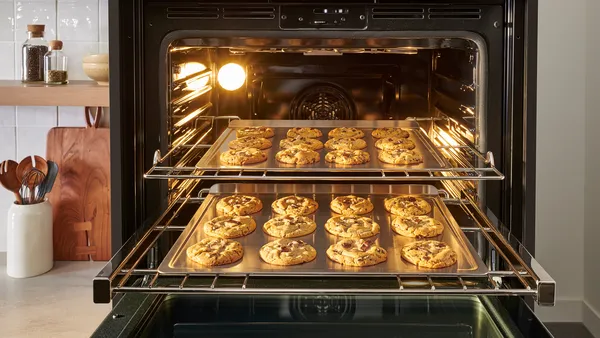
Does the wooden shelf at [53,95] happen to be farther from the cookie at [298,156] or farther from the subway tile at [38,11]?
the cookie at [298,156]

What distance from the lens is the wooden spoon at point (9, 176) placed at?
244 cm

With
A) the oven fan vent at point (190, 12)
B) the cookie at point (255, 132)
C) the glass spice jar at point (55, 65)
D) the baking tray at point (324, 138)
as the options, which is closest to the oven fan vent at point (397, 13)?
the oven fan vent at point (190, 12)

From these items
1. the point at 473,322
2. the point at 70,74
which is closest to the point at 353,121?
the point at 473,322

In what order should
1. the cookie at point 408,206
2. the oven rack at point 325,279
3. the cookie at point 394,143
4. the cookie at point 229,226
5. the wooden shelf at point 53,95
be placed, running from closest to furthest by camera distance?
the oven rack at point 325,279 → the cookie at point 229,226 → the cookie at point 408,206 → the cookie at point 394,143 → the wooden shelf at point 53,95

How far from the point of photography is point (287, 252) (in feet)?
4.90

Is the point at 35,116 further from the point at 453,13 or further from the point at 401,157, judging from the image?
the point at 453,13

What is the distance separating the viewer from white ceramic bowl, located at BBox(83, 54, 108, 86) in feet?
7.95

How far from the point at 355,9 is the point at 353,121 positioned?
0.61 metres

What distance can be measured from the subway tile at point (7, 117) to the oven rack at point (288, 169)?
36.4 inches

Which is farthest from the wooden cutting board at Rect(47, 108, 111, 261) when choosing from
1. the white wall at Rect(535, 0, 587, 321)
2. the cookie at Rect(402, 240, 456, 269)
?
the white wall at Rect(535, 0, 587, 321)

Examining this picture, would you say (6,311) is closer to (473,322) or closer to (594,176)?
(473,322)

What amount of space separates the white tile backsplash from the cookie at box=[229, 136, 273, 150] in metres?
0.92

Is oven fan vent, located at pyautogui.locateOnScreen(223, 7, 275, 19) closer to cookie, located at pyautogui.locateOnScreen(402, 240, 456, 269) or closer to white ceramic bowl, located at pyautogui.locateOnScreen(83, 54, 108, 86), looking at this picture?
cookie, located at pyautogui.locateOnScreen(402, 240, 456, 269)

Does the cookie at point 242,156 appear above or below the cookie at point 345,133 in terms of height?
below
